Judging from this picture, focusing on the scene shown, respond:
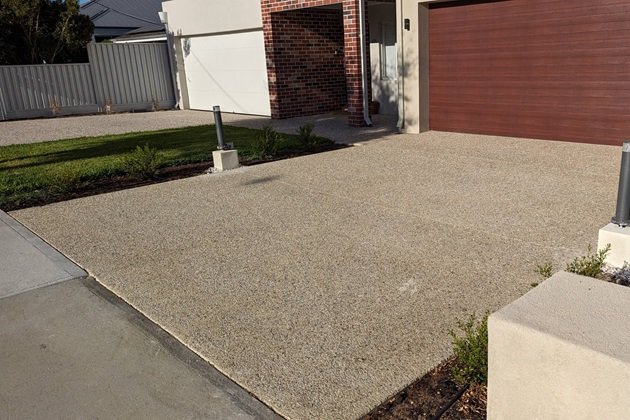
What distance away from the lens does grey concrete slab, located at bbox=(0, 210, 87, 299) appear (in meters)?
4.88

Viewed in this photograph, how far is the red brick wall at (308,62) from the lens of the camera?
1470cm

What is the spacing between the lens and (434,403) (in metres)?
2.98

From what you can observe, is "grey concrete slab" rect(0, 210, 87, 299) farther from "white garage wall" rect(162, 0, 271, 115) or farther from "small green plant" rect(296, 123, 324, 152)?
"white garage wall" rect(162, 0, 271, 115)

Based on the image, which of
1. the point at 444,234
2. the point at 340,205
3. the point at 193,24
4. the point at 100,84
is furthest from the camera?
the point at 100,84

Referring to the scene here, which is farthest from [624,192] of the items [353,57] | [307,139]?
[353,57]

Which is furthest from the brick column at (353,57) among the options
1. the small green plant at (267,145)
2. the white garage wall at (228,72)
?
the white garage wall at (228,72)

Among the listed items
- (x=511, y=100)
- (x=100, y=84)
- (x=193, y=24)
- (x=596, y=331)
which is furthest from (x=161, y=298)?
(x=100, y=84)

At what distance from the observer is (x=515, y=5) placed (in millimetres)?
9930

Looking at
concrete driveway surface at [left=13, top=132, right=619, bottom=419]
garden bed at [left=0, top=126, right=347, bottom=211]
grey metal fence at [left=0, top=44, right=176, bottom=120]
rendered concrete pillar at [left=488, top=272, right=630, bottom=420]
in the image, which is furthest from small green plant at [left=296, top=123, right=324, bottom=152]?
grey metal fence at [left=0, top=44, right=176, bottom=120]

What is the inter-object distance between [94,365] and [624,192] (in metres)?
3.84

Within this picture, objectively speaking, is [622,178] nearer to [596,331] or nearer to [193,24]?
[596,331]

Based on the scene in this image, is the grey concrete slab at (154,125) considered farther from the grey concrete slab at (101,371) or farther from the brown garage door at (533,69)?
the grey concrete slab at (101,371)

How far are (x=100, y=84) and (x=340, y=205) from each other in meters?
15.5

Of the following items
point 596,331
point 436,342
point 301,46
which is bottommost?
point 436,342
